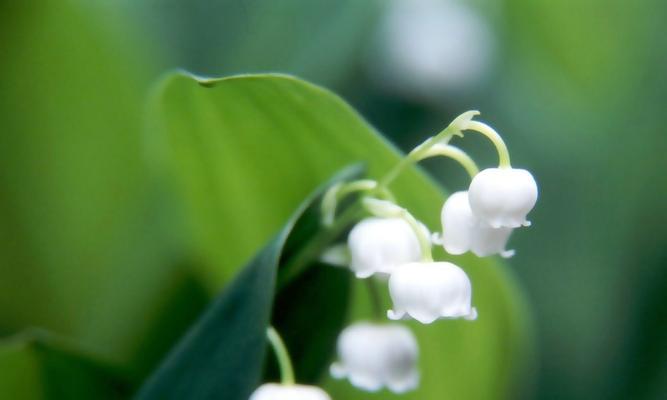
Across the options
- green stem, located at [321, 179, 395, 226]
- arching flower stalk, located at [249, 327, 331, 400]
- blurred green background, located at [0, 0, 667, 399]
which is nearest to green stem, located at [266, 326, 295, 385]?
arching flower stalk, located at [249, 327, 331, 400]

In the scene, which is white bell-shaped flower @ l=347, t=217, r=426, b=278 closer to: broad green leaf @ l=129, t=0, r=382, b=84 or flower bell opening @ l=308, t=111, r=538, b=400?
flower bell opening @ l=308, t=111, r=538, b=400

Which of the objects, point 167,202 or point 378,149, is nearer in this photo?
point 378,149

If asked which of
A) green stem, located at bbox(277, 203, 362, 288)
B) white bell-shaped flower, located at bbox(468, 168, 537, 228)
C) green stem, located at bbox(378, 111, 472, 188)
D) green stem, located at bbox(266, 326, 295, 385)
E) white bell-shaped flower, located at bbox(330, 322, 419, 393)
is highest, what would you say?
green stem, located at bbox(378, 111, 472, 188)

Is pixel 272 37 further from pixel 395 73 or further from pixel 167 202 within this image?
pixel 167 202

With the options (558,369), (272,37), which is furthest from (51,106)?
(558,369)

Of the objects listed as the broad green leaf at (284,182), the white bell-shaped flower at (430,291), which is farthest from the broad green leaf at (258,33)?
the white bell-shaped flower at (430,291)

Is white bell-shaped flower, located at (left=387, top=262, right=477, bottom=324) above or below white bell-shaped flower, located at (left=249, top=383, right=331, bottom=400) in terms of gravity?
above

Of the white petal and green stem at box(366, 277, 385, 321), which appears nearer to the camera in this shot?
the white petal
